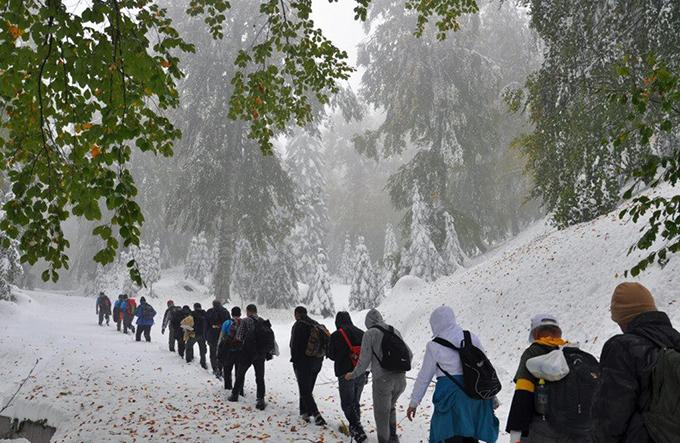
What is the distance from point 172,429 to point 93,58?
5833 millimetres

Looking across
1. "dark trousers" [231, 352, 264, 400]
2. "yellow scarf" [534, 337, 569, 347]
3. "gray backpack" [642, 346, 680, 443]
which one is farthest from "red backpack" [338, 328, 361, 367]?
"gray backpack" [642, 346, 680, 443]

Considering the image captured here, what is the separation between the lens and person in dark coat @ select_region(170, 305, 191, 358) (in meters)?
14.6

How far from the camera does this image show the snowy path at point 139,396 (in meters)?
7.73

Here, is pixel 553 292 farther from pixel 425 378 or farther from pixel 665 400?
pixel 665 400

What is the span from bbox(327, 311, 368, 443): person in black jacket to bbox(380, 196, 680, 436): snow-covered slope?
112 inches

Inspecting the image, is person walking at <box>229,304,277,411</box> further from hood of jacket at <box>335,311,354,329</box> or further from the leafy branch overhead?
the leafy branch overhead

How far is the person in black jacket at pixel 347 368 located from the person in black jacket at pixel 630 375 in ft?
14.3

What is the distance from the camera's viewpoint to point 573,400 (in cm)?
387

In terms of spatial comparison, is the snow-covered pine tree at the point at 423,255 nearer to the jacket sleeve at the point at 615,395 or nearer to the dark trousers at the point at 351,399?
the dark trousers at the point at 351,399

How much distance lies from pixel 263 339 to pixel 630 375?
7.20 m

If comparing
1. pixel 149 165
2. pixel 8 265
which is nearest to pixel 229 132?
pixel 8 265

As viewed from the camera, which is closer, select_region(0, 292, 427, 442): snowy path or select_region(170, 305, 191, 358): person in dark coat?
select_region(0, 292, 427, 442): snowy path

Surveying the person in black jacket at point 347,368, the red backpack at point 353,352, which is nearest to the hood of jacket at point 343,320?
the person in black jacket at point 347,368

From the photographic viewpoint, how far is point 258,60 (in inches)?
271
